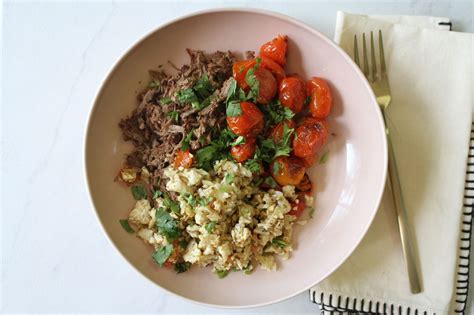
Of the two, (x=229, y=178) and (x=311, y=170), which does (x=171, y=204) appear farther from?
(x=311, y=170)

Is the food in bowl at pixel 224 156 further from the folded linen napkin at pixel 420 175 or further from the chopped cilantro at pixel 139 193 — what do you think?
the folded linen napkin at pixel 420 175

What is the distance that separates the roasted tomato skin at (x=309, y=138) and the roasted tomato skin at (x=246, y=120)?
6.5 inches

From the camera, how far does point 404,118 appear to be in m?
1.80

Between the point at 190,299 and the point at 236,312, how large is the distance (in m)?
0.27

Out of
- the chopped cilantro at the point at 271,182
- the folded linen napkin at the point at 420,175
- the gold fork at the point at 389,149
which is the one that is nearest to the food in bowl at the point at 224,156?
the chopped cilantro at the point at 271,182

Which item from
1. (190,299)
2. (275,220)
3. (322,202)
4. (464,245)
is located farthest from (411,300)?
(190,299)

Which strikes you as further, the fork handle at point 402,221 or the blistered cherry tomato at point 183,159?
the fork handle at point 402,221

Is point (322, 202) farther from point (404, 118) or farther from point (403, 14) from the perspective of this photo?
point (403, 14)

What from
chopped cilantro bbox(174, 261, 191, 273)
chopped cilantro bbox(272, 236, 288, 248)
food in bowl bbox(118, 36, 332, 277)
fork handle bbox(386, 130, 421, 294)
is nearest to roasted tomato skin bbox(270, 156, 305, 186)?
food in bowl bbox(118, 36, 332, 277)

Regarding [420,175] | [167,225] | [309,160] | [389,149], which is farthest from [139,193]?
[420,175]

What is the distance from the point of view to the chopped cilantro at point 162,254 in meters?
1.70

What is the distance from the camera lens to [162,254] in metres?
1.72

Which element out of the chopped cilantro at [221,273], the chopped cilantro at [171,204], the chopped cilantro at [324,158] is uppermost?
the chopped cilantro at [324,158]

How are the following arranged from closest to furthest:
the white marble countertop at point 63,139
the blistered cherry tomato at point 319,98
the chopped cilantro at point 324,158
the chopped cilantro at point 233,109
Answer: the chopped cilantro at point 233,109, the blistered cherry tomato at point 319,98, the chopped cilantro at point 324,158, the white marble countertop at point 63,139
